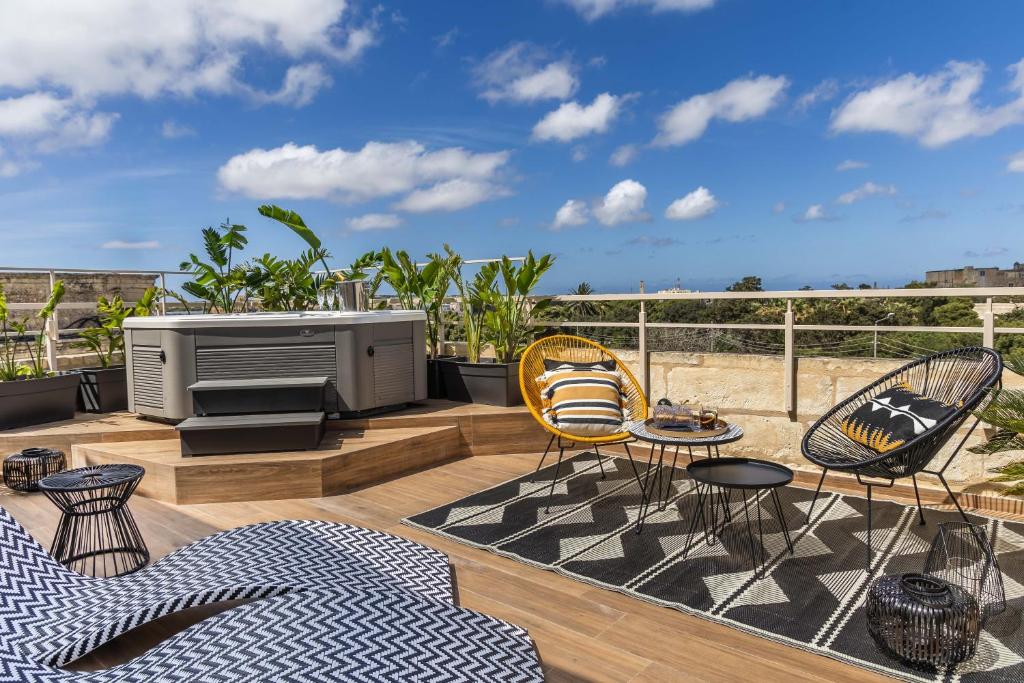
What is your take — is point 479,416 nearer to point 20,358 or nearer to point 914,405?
point 914,405

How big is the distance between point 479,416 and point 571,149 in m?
18.6

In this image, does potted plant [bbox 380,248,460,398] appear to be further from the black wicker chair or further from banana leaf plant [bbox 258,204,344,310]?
the black wicker chair

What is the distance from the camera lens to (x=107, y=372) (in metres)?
5.14

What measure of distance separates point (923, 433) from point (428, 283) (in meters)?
3.98

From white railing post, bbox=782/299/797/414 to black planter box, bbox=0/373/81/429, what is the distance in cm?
519

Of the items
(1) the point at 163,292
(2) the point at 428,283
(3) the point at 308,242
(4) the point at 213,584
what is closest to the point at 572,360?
(2) the point at 428,283

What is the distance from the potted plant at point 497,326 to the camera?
17.2ft

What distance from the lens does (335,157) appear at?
15.7 m

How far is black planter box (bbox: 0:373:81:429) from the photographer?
4578 millimetres

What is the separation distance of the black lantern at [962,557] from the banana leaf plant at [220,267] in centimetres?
535

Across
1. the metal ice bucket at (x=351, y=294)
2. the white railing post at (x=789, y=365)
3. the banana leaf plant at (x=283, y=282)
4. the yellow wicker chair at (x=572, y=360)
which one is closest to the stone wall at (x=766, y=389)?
the white railing post at (x=789, y=365)

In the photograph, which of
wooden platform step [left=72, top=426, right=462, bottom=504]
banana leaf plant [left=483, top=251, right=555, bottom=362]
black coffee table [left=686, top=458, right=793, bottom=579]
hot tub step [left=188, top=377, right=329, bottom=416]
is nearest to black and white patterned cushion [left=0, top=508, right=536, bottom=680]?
black coffee table [left=686, top=458, right=793, bottom=579]

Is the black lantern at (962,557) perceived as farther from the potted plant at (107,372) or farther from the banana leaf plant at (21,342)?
the banana leaf plant at (21,342)

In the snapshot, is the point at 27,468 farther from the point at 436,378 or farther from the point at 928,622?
the point at 928,622
